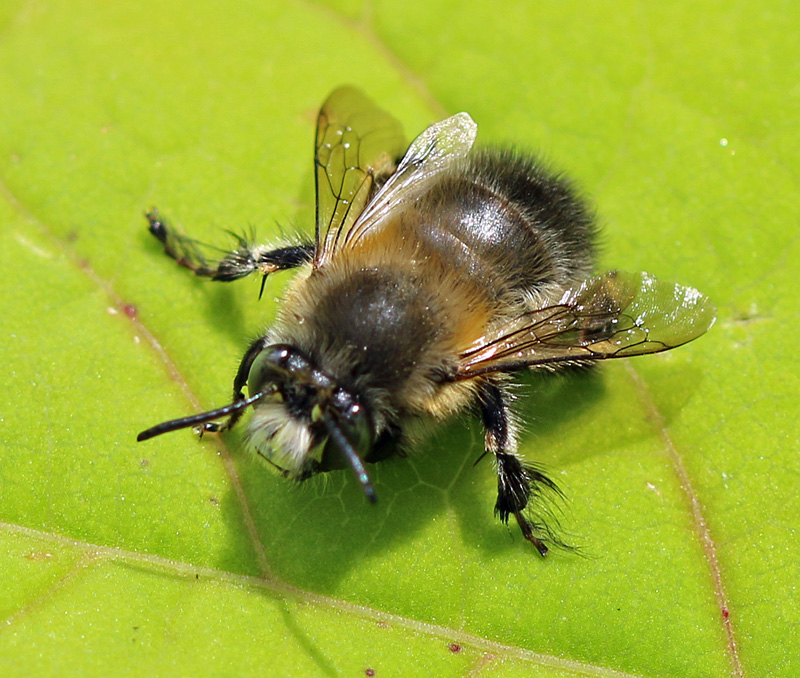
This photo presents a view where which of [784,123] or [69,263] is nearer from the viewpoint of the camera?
[69,263]

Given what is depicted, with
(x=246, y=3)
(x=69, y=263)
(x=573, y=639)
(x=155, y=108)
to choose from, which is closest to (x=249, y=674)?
(x=573, y=639)

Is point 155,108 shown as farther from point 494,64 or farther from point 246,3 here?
point 494,64

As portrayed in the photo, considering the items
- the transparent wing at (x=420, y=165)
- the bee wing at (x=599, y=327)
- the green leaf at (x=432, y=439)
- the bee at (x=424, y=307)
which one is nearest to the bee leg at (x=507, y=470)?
the bee at (x=424, y=307)

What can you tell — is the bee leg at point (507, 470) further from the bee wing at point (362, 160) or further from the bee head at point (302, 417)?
the bee wing at point (362, 160)

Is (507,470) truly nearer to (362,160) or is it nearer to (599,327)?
(599,327)

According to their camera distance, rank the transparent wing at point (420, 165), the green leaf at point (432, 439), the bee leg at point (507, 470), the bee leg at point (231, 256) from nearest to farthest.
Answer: the green leaf at point (432, 439)
the bee leg at point (507, 470)
the transparent wing at point (420, 165)
the bee leg at point (231, 256)

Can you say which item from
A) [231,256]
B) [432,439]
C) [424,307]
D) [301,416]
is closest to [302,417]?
[301,416]
